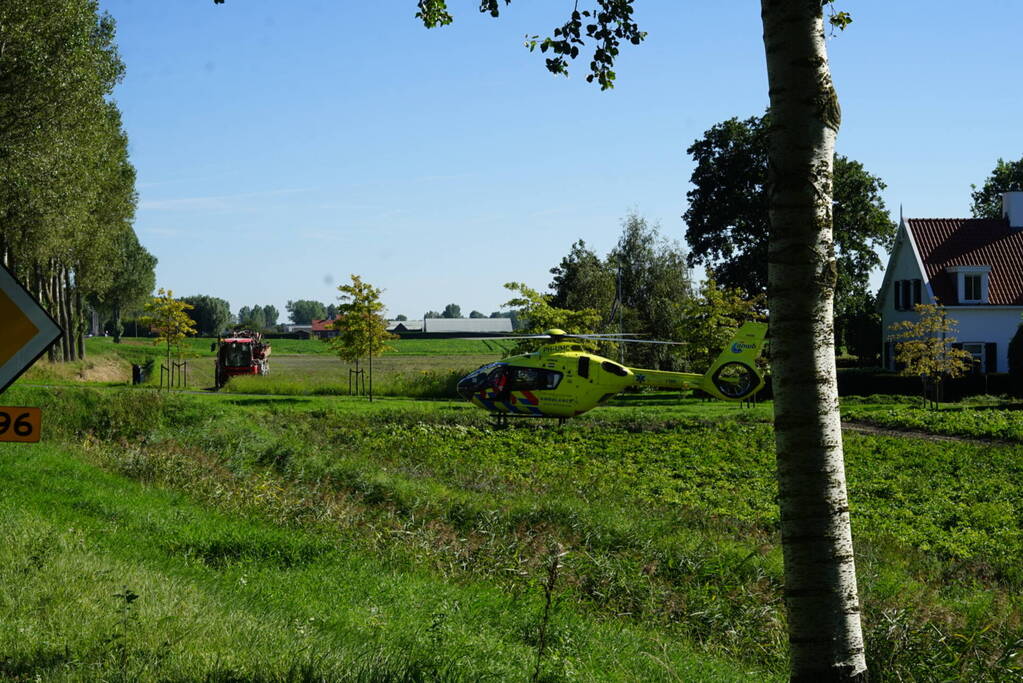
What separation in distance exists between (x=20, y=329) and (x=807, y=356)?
437 cm

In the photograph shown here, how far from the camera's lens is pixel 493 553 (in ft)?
37.2

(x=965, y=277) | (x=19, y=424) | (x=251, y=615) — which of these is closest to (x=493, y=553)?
(x=251, y=615)

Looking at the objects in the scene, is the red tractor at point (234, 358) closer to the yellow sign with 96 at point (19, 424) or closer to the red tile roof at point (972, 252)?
the red tile roof at point (972, 252)

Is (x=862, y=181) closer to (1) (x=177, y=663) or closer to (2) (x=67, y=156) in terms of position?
(2) (x=67, y=156)

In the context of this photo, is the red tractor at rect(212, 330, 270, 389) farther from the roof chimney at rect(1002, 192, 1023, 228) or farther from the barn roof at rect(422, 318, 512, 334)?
the barn roof at rect(422, 318, 512, 334)

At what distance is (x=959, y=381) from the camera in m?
37.8

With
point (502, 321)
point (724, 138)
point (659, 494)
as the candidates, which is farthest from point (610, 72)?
point (502, 321)

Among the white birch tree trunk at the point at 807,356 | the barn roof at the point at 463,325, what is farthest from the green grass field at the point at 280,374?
the barn roof at the point at 463,325

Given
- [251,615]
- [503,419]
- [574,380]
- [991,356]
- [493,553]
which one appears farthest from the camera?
[991,356]

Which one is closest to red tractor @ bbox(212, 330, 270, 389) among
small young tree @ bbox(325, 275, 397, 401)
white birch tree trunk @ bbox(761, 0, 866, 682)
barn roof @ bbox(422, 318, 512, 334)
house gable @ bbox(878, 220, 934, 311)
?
small young tree @ bbox(325, 275, 397, 401)

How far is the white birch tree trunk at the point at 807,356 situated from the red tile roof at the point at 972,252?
138 ft

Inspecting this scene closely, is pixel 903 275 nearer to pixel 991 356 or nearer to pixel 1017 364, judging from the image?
pixel 991 356

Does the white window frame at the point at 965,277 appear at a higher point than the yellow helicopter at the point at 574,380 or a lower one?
higher

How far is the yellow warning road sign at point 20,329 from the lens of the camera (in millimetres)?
5594
